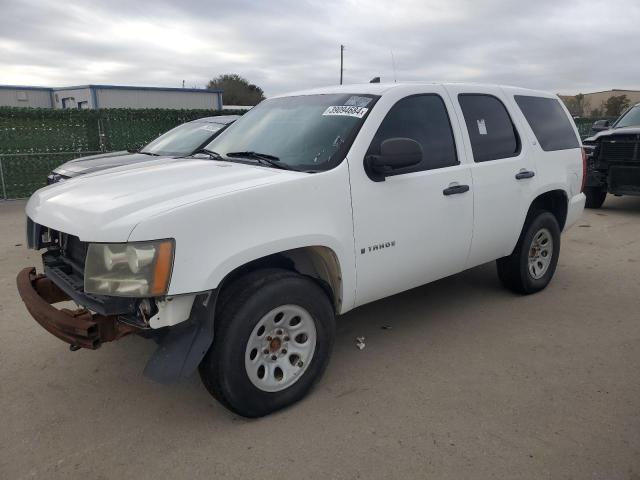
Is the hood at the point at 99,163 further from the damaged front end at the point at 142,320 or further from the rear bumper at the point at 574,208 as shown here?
the rear bumper at the point at 574,208

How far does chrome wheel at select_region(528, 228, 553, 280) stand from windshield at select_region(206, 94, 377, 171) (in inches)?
95.2

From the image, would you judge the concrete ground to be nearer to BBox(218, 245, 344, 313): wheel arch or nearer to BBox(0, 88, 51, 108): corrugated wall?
BBox(218, 245, 344, 313): wheel arch

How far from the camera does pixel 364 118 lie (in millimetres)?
3410

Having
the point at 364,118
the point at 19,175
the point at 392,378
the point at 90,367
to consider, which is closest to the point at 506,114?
the point at 364,118

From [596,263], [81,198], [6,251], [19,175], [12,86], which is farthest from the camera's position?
[12,86]

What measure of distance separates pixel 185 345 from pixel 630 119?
34.6 ft

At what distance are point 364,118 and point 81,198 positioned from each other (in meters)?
1.82

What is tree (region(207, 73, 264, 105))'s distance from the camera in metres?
56.1

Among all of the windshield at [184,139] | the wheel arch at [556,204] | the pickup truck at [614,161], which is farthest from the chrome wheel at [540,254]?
the pickup truck at [614,161]

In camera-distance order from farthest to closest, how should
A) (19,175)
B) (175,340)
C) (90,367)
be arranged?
(19,175) → (90,367) → (175,340)

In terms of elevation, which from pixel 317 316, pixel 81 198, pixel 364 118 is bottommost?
pixel 317 316

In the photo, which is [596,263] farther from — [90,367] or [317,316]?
[90,367]

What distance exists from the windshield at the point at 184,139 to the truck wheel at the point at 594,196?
708 centimetres

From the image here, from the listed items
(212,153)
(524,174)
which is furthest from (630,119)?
(212,153)
